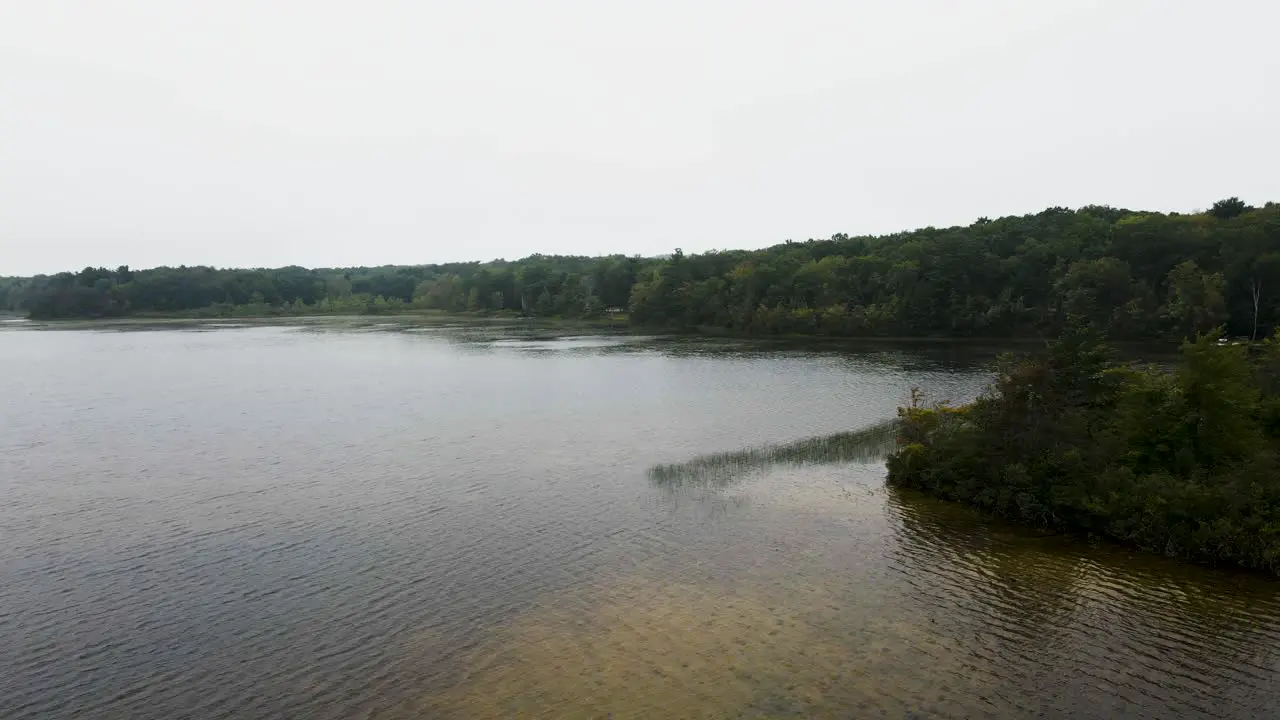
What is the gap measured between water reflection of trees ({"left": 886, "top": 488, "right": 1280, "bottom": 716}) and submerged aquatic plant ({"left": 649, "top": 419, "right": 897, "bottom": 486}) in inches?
422

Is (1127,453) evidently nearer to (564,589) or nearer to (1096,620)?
(1096,620)

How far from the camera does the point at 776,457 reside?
39.1m

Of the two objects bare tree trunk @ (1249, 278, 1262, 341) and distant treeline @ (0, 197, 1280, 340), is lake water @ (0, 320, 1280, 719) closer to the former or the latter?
bare tree trunk @ (1249, 278, 1262, 341)

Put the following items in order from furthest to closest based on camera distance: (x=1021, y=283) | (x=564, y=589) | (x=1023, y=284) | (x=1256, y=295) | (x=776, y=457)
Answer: (x=1021, y=283)
(x=1023, y=284)
(x=1256, y=295)
(x=776, y=457)
(x=564, y=589)

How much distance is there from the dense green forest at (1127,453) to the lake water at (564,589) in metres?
1.30

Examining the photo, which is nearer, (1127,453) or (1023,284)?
(1127,453)

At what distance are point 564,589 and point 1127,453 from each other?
68.0ft

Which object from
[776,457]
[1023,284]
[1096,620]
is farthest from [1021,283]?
[1096,620]

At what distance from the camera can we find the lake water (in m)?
17.5

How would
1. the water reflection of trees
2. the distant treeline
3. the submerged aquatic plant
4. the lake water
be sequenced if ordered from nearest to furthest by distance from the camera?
the water reflection of trees, the lake water, the submerged aquatic plant, the distant treeline

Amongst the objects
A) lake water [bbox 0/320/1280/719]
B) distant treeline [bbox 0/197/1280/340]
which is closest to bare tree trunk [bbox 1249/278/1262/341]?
distant treeline [bbox 0/197/1280/340]

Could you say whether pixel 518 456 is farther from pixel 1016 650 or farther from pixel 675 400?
pixel 1016 650

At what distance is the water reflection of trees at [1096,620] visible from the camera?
17.2m

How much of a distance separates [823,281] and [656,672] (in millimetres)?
123254
